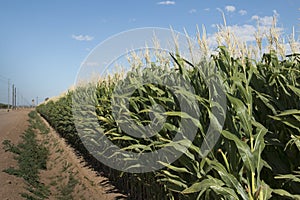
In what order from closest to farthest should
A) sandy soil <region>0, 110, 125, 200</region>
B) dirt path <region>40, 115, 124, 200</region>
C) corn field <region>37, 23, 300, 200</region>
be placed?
corn field <region>37, 23, 300, 200</region> < sandy soil <region>0, 110, 125, 200</region> < dirt path <region>40, 115, 124, 200</region>

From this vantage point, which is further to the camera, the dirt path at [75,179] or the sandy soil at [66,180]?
the dirt path at [75,179]

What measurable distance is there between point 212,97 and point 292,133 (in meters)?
0.58

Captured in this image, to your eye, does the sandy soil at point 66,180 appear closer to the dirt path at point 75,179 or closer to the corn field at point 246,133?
the dirt path at point 75,179

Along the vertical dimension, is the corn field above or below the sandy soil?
above

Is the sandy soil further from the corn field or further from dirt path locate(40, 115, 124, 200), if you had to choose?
the corn field

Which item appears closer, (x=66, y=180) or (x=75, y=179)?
(x=75, y=179)

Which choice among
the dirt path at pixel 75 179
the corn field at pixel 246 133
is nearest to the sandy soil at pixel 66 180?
the dirt path at pixel 75 179

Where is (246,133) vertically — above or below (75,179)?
above

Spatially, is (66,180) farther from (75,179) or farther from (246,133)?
(246,133)

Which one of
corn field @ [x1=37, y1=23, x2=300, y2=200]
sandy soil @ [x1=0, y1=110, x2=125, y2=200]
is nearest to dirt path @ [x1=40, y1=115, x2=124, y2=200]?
sandy soil @ [x1=0, y1=110, x2=125, y2=200]

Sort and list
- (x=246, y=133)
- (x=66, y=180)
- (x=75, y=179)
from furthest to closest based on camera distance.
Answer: (x=66, y=180)
(x=75, y=179)
(x=246, y=133)

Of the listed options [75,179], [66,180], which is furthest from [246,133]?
[66,180]

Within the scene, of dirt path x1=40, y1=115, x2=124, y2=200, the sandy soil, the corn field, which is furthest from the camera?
dirt path x1=40, y1=115, x2=124, y2=200

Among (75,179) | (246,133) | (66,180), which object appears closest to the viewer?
(246,133)
